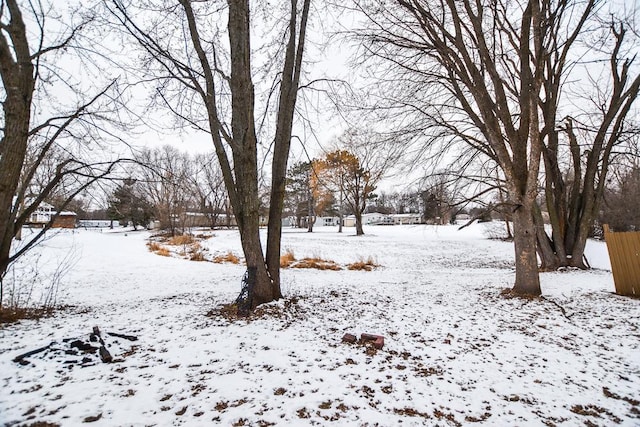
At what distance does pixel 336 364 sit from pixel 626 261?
620 cm

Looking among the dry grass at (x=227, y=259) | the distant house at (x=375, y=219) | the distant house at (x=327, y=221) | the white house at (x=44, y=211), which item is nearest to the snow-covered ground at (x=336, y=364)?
the white house at (x=44, y=211)

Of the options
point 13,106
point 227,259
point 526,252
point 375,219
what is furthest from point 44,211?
point 375,219

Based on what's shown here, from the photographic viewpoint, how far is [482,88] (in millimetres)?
5383

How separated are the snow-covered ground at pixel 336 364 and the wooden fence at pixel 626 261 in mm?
394

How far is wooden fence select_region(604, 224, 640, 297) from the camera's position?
5387 millimetres

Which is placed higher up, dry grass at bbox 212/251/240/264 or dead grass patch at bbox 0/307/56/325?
dead grass patch at bbox 0/307/56/325

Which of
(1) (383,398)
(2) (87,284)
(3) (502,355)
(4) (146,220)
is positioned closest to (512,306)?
(3) (502,355)

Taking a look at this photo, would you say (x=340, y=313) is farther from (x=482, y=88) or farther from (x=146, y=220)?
(x=146, y=220)

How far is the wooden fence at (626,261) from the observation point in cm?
539

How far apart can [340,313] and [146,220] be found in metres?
42.1

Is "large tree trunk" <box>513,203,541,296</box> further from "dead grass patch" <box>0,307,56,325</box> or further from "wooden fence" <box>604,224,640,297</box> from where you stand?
"dead grass patch" <box>0,307,56,325</box>

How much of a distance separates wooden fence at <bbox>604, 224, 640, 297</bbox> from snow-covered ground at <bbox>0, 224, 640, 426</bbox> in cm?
39

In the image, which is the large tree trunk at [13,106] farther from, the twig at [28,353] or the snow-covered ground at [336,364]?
the snow-covered ground at [336,364]

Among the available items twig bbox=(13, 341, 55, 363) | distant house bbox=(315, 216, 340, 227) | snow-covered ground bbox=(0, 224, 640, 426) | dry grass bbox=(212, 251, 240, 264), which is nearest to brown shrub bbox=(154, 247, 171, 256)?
dry grass bbox=(212, 251, 240, 264)
